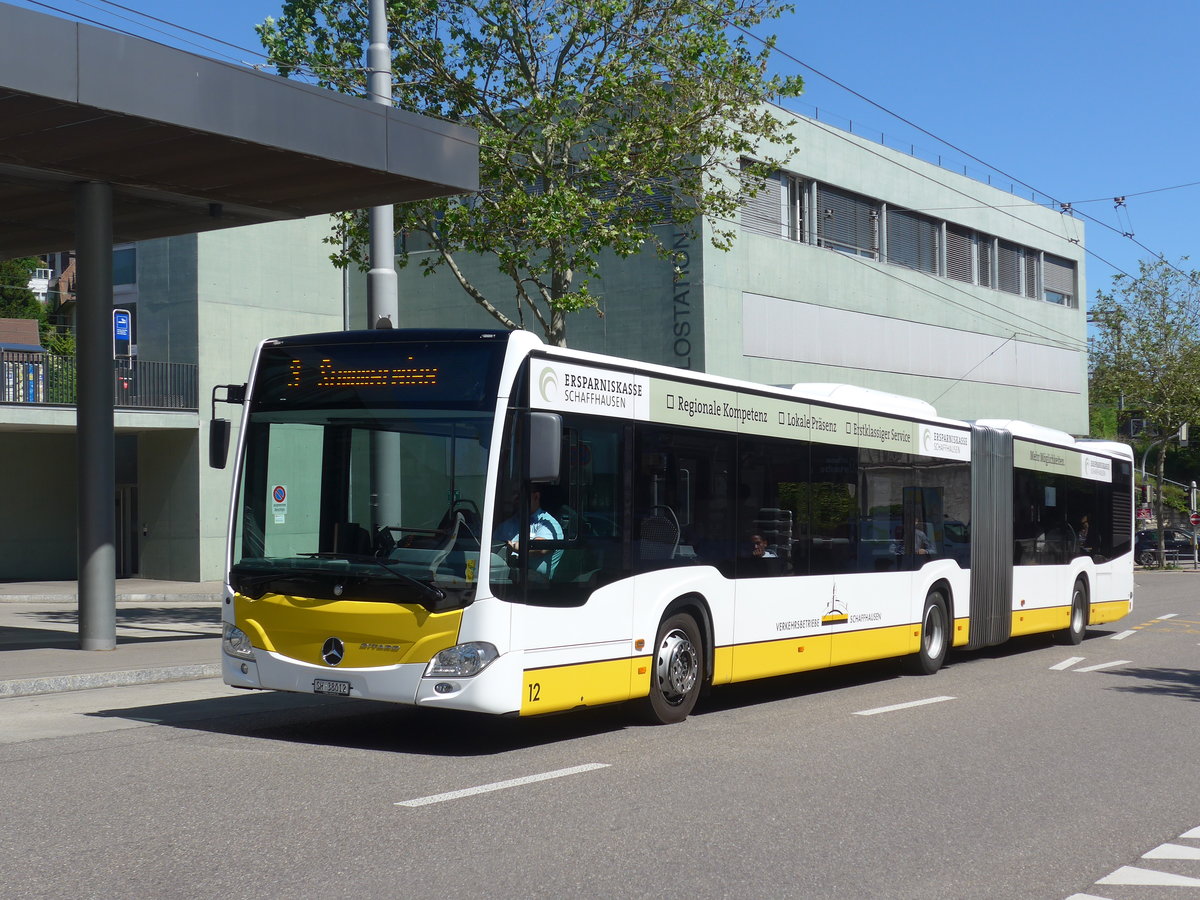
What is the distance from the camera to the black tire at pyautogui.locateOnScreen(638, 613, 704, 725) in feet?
34.4

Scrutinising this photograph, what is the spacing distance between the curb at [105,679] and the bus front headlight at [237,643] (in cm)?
368

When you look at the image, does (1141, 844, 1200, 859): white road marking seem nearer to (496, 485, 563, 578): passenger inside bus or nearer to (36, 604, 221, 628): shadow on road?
(496, 485, 563, 578): passenger inside bus

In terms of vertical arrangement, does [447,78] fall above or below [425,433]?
above

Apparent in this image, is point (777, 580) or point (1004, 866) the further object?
point (777, 580)

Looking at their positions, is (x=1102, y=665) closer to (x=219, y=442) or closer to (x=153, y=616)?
(x=219, y=442)

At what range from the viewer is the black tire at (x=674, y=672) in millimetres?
10484

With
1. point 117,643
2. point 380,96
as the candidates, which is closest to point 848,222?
point 380,96

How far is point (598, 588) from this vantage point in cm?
975

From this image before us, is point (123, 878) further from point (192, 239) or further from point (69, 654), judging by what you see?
point (192, 239)

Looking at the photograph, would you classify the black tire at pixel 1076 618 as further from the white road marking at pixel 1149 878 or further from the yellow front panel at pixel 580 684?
the white road marking at pixel 1149 878

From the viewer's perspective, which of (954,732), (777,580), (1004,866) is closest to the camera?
(1004,866)

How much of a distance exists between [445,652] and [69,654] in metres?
7.84

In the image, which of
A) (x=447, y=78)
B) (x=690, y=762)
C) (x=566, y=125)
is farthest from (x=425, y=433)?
(x=447, y=78)

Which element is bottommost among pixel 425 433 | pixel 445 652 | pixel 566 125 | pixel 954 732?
pixel 954 732
